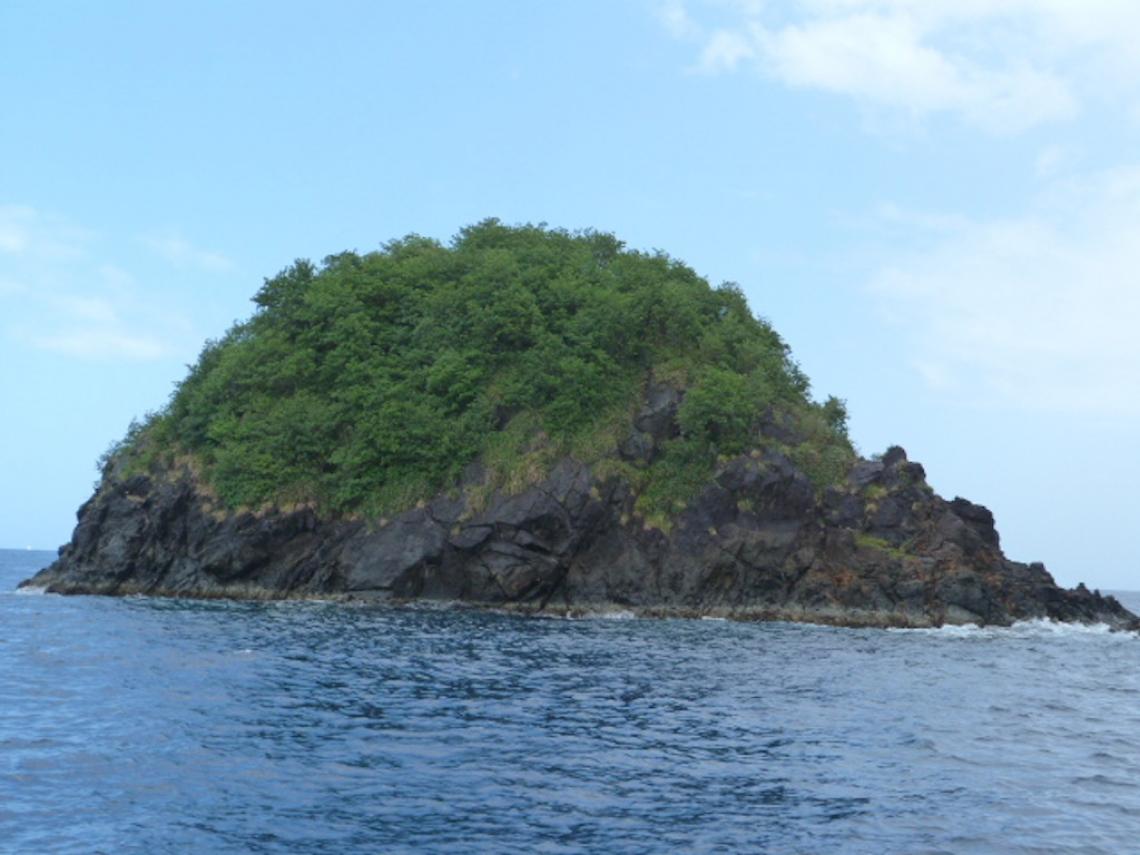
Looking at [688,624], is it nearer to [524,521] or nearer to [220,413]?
[524,521]

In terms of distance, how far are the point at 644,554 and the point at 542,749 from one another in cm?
4135

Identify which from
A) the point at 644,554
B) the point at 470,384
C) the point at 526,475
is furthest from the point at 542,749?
the point at 470,384

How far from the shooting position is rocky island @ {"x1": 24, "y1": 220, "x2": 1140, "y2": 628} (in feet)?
201

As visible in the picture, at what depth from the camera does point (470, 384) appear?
69.6m

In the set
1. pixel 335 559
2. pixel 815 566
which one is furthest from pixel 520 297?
pixel 815 566

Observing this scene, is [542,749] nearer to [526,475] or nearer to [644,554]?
[644,554]

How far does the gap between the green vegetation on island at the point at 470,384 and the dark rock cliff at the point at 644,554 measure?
1.92m

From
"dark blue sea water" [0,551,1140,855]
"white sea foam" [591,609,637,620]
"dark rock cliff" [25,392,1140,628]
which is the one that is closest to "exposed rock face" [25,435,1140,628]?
"dark rock cliff" [25,392,1140,628]

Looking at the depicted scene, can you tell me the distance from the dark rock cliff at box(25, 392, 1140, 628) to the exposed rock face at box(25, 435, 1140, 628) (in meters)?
0.09

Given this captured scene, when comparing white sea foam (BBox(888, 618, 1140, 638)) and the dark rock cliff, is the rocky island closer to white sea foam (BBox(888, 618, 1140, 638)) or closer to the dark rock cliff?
the dark rock cliff

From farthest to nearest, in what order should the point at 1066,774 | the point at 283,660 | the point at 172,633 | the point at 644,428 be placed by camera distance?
the point at 644,428
the point at 172,633
the point at 283,660
the point at 1066,774

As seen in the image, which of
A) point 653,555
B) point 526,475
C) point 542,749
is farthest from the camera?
point 526,475

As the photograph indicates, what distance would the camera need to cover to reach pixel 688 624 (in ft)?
178

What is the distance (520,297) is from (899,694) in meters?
46.1
